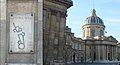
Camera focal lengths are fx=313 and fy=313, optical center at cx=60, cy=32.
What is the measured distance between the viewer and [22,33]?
13492 mm

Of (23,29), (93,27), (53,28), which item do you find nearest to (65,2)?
(53,28)

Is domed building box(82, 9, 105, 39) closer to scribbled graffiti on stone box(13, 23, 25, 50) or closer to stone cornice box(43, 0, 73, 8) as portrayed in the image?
stone cornice box(43, 0, 73, 8)

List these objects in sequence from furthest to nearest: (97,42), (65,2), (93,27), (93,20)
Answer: (93,20) → (93,27) → (97,42) → (65,2)

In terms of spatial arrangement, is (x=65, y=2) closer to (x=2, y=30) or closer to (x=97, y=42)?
(x=2, y=30)

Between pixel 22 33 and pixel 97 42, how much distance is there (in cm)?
9751

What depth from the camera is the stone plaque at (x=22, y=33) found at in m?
13.5

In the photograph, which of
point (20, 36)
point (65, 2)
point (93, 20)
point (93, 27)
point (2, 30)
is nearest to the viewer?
point (20, 36)

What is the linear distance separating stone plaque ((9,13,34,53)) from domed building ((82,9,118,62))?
9254cm

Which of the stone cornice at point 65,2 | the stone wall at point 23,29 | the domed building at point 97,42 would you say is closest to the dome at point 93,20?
the domed building at point 97,42

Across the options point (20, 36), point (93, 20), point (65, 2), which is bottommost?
point (20, 36)

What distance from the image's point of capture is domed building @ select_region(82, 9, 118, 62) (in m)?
109

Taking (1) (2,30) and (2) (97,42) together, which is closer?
(1) (2,30)

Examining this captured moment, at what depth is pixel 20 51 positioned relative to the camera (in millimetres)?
13453

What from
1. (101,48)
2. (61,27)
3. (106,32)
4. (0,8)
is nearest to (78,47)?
(101,48)
